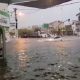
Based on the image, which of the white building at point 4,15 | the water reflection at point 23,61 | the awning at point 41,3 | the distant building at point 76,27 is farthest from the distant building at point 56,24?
the white building at point 4,15

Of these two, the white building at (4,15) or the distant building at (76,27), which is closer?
the white building at (4,15)

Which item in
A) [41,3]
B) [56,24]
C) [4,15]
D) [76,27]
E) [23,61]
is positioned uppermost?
[41,3]

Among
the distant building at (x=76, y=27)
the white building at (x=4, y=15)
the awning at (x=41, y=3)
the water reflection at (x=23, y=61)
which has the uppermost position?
the awning at (x=41, y=3)

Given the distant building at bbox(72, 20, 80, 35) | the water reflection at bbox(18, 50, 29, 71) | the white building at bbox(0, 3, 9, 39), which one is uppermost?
the white building at bbox(0, 3, 9, 39)

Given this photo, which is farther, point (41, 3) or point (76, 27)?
point (76, 27)

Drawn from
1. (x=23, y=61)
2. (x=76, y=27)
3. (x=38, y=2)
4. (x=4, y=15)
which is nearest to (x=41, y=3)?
(x=38, y=2)

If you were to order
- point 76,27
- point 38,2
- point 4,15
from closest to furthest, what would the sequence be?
point 4,15 → point 38,2 → point 76,27

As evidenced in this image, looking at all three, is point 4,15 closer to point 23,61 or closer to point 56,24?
point 23,61

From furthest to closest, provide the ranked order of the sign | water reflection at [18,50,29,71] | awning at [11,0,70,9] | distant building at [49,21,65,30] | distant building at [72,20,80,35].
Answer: distant building at [72,20,80,35] → distant building at [49,21,65,30] → awning at [11,0,70,9] → the sign → water reflection at [18,50,29,71]

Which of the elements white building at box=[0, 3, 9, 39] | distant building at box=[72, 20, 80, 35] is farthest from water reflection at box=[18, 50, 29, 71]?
distant building at box=[72, 20, 80, 35]

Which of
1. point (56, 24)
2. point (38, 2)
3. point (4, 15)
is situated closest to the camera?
point (4, 15)

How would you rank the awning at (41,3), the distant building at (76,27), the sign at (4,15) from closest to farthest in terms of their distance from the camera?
the sign at (4,15)
the awning at (41,3)
the distant building at (76,27)

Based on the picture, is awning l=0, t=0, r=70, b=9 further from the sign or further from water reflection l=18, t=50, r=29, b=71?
water reflection l=18, t=50, r=29, b=71

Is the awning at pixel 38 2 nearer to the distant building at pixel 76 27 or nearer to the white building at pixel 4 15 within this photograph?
the white building at pixel 4 15
